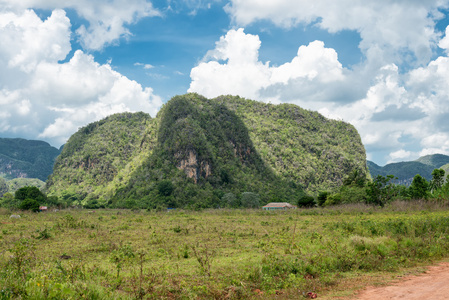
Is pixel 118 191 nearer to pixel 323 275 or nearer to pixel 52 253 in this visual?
pixel 52 253

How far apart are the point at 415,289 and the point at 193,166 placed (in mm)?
106470

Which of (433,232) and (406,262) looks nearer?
(406,262)

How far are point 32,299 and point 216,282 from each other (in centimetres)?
465

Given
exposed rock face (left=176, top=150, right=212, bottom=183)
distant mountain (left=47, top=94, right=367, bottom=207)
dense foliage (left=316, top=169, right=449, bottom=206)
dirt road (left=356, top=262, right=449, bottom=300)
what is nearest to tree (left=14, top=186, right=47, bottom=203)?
distant mountain (left=47, top=94, right=367, bottom=207)

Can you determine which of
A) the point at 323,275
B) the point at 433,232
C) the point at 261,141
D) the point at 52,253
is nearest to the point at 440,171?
the point at 433,232

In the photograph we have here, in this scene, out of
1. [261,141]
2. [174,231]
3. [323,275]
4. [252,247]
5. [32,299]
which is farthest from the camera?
[261,141]

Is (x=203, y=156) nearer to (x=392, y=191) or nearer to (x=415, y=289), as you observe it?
(x=392, y=191)

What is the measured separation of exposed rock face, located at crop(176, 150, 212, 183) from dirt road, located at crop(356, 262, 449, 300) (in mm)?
103749

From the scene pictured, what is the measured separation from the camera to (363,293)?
8.70 meters

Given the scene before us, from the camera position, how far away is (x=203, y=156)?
389ft

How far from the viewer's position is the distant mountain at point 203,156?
110750 millimetres

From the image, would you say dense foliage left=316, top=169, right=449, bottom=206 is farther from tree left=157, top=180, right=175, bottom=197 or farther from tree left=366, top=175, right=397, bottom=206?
tree left=157, top=180, right=175, bottom=197

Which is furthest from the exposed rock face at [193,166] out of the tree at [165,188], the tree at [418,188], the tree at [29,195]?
the tree at [418,188]

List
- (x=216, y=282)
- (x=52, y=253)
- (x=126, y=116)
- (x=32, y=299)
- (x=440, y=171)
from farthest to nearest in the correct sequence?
(x=126, y=116)
(x=440, y=171)
(x=52, y=253)
(x=216, y=282)
(x=32, y=299)
